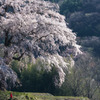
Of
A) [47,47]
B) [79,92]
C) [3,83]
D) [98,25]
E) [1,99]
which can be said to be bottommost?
[79,92]

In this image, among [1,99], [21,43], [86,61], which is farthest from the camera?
[86,61]

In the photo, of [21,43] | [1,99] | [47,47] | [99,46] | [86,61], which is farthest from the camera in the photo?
[99,46]

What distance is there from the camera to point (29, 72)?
2483 centimetres

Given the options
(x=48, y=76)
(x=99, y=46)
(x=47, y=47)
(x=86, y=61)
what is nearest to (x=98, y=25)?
(x=99, y=46)

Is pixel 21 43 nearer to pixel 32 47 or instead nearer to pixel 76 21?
pixel 32 47

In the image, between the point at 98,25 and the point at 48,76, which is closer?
the point at 48,76

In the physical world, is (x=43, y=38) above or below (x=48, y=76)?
above

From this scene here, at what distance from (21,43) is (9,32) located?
1.17 metres

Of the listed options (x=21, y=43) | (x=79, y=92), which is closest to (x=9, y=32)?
(x=21, y=43)

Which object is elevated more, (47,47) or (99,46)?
(47,47)

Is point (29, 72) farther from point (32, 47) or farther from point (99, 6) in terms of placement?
point (99, 6)

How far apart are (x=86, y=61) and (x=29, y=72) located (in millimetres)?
6516

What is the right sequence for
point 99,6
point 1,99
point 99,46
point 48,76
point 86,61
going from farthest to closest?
point 99,6, point 99,46, point 86,61, point 48,76, point 1,99

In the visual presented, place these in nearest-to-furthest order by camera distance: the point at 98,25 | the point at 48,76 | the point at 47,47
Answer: the point at 47,47 < the point at 48,76 < the point at 98,25
